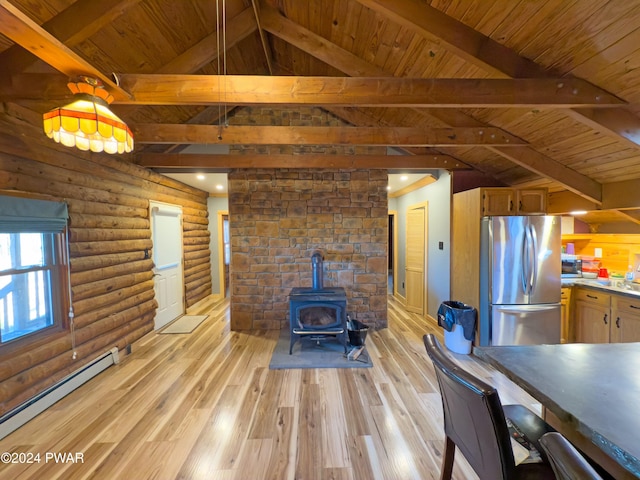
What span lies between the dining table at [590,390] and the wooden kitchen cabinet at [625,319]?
1.81 metres

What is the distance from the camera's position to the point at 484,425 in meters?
0.90

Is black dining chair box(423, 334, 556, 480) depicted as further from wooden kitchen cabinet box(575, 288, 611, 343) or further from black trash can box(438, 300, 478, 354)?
wooden kitchen cabinet box(575, 288, 611, 343)

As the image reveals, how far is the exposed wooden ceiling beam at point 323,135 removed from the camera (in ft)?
9.20

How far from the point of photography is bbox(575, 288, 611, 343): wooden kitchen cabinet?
9.10ft

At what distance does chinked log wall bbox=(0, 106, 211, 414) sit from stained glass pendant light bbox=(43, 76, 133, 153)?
50.2 inches

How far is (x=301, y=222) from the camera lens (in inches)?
159

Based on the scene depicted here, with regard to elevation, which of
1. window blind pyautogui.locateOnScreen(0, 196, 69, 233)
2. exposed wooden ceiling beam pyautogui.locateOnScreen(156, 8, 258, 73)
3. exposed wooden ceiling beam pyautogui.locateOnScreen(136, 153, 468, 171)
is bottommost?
window blind pyautogui.locateOnScreen(0, 196, 69, 233)

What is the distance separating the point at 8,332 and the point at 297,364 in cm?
255

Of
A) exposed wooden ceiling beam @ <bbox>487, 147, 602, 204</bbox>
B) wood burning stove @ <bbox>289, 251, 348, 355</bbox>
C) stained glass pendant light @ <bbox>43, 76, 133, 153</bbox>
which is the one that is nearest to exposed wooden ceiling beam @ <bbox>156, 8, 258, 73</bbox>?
stained glass pendant light @ <bbox>43, 76, 133, 153</bbox>

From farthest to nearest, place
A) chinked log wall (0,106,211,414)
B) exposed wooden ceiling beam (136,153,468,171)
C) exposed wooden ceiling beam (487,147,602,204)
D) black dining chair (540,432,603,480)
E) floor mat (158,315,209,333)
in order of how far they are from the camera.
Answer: floor mat (158,315,209,333), exposed wooden ceiling beam (136,153,468,171), exposed wooden ceiling beam (487,147,602,204), chinked log wall (0,106,211,414), black dining chair (540,432,603,480)

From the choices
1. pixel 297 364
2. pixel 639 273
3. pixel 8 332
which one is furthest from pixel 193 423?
pixel 639 273

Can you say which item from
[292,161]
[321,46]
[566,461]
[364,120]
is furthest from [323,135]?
[566,461]

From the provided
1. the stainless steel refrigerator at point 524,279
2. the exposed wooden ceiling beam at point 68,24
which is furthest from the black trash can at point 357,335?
the exposed wooden ceiling beam at point 68,24

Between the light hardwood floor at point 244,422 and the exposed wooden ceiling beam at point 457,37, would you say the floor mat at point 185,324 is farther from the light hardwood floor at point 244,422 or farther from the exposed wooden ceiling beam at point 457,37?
the exposed wooden ceiling beam at point 457,37
